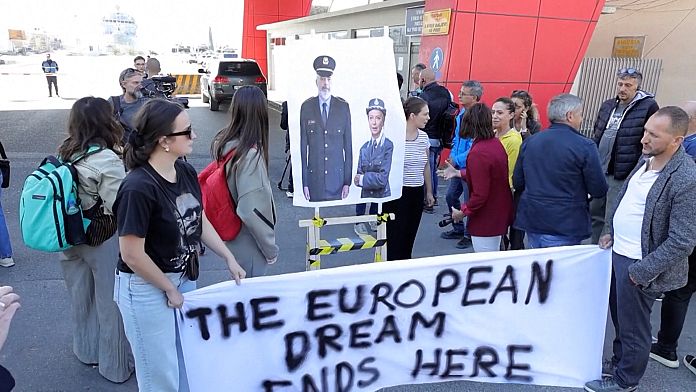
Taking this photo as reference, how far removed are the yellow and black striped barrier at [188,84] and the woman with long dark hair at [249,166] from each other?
22038 millimetres

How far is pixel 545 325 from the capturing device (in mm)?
3119

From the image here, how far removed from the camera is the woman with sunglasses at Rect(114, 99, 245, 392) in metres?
2.13

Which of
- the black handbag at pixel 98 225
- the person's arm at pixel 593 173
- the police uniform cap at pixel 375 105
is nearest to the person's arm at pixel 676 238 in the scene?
the person's arm at pixel 593 173

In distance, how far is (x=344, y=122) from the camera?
387cm

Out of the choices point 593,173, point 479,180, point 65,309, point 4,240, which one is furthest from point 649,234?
point 4,240

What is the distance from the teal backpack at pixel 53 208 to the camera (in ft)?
9.20

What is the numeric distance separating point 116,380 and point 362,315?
172 cm

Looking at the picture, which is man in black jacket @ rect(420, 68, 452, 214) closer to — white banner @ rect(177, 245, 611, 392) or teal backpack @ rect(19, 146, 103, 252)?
white banner @ rect(177, 245, 611, 392)

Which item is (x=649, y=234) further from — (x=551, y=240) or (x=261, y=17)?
(x=261, y=17)

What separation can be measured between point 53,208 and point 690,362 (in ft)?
14.3

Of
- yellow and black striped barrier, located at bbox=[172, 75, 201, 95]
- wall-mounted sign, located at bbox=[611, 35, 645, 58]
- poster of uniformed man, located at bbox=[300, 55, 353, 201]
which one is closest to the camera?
poster of uniformed man, located at bbox=[300, 55, 353, 201]

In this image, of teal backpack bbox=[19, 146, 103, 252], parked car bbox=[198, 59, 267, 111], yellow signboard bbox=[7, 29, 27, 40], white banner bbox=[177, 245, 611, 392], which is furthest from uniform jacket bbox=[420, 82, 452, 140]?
yellow signboard bbox=[7, 29, 27, 40]

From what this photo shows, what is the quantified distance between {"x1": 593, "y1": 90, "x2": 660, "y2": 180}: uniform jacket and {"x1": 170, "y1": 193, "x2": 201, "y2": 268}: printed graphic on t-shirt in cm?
400

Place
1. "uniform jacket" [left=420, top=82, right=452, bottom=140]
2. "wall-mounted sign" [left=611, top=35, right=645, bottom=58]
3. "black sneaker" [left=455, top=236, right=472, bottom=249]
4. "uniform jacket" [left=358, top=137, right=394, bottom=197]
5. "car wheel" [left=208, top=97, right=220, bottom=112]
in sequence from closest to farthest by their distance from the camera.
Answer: "uniform jacket" [left=358, top=137, right=394, bottom=197], "black sneaker" [left=455, top=236, right=472, bottom=249], "uniform jacket" [left=420, top=82, right=452, bottom=140], "wall-mounted sign" [left=611, top=35, right=645, bottom=58], "car wheel" [left=208, top=97, right=220, bottom=112]
